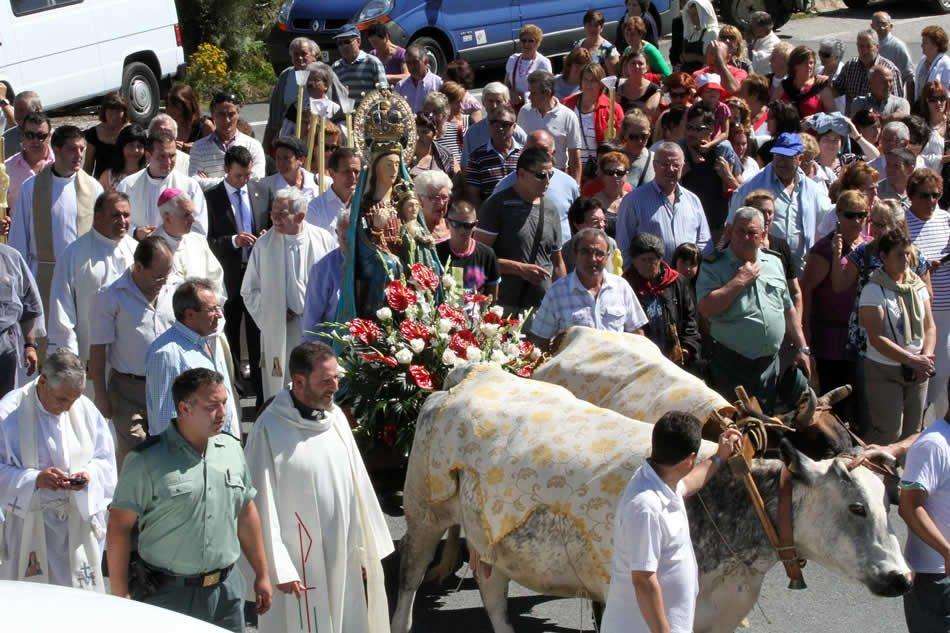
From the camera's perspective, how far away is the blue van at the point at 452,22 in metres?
19.9

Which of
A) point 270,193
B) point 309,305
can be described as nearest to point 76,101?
point 270,193

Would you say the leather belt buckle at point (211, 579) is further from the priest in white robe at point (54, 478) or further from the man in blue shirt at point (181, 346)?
the man in blue shirt at point (181, 346)

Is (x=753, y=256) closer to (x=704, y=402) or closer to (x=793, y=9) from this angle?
(x=704, y=402)

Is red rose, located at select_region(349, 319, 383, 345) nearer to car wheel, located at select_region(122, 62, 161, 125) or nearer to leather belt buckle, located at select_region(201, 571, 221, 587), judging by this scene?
leather belt buckle, located at select_region(201, 571, 221, 587)

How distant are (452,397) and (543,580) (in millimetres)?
1095

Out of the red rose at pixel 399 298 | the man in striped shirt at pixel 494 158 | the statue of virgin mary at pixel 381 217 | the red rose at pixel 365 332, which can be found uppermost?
the statue of virgin mary at pixel 381 217

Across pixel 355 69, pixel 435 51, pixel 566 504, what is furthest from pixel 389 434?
pixel 435 51

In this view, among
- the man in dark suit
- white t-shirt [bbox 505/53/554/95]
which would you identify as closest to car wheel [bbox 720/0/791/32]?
white t-shirt [bbox 505/53/554/95]

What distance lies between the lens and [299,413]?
7094 millimetres

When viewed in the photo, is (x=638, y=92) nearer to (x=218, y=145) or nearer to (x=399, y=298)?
(x=218, y=145)

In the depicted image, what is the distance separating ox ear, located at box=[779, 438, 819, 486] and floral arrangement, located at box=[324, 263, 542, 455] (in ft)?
7.20

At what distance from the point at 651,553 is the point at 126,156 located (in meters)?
7.79

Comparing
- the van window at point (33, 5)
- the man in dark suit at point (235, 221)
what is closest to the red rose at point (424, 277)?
the man in dark suit at point (235, 221)

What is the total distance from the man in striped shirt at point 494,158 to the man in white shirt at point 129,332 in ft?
14.4
